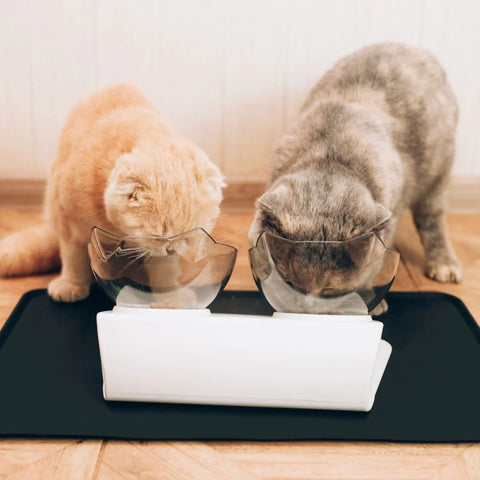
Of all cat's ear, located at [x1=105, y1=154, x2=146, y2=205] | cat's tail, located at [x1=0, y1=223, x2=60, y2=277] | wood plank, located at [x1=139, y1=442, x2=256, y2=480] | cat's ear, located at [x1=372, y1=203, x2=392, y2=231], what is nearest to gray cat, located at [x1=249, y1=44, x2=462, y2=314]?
cat's ear, located at [x1=372, y1=203, x2=392, y2=231]

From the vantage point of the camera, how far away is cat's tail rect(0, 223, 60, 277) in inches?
61.6

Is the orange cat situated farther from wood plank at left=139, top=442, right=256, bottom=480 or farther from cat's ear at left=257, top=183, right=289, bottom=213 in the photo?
wood plank at left=139, top=442, right=256, bottom=480

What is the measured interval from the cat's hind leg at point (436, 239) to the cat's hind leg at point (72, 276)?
978mm

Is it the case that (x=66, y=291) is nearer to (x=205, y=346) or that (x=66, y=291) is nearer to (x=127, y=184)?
(x=127, y=184)

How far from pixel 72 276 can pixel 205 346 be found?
56cm

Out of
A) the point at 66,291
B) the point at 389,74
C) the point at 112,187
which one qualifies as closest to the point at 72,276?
the point at 66,291

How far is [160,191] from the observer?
1.19m

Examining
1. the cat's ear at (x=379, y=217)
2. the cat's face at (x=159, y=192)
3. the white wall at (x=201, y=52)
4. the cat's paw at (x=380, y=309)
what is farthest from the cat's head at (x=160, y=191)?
the white wall at (x=201, y=52)

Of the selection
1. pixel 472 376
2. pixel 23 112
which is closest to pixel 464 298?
pixel 472 376

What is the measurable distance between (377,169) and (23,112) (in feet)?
4.10

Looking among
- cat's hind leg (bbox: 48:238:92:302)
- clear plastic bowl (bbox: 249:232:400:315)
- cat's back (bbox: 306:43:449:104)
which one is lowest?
cat's hind leg (bbox: 48:238:92:302)

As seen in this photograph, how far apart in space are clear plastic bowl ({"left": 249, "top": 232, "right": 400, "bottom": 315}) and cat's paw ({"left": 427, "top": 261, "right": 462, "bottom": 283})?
59 centimetres

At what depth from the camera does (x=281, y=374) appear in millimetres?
1044

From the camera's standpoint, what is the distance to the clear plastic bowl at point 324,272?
1.08 m
